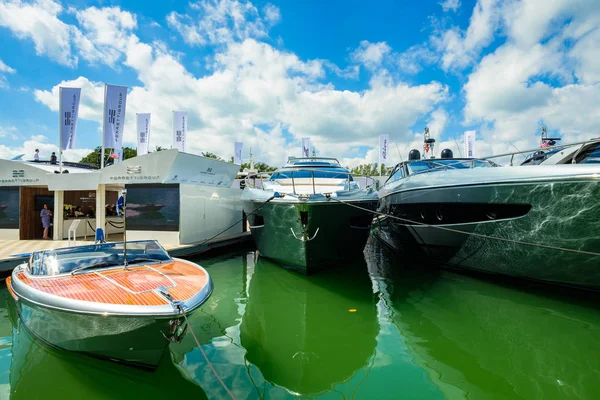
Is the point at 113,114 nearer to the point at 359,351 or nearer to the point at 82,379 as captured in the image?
the point at 82,379

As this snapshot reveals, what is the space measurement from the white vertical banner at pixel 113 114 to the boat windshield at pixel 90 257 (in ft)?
31.5

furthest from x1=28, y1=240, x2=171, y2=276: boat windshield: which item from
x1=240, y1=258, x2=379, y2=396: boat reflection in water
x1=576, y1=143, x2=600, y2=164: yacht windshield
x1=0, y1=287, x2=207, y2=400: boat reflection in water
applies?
x1=576, y1=143, x2=600, y2=164: yacht windshield

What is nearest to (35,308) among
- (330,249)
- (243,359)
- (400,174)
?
(243,359)

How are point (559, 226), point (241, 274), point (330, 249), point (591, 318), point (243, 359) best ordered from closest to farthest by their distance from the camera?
point (243, 359)
point (591, 318)
point (559, 226)
point (330, 249)
point (241, 274)

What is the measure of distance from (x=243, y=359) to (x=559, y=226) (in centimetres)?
598

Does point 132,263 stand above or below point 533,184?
below

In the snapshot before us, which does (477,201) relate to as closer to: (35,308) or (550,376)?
(550,376)

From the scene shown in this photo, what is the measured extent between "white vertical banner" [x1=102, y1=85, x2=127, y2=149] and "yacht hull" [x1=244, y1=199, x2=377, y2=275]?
8045 millimetres

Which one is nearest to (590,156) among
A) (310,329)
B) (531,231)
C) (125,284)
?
(531,231)

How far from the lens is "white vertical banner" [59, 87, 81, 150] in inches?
488

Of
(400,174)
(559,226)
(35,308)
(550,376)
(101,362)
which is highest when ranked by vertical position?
(400,174)

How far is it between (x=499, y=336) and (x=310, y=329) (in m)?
2.90

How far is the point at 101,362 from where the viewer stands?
3.78 m

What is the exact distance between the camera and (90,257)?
4785mm
